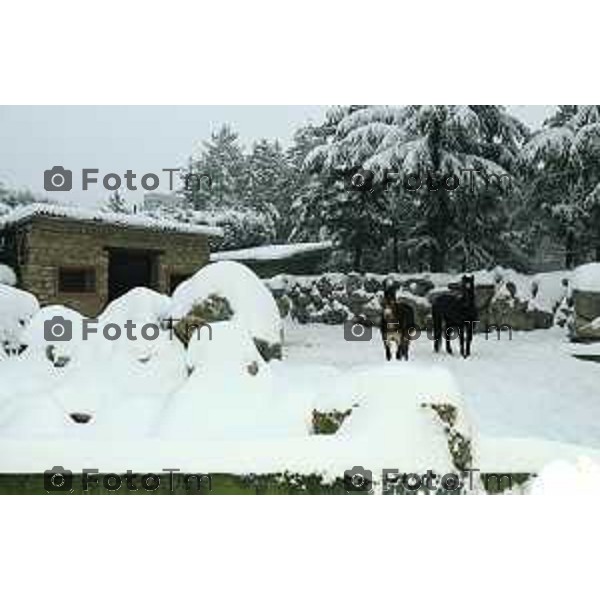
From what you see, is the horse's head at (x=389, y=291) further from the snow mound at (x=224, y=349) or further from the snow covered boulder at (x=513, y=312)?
the snow mound at (x=224, y=349)

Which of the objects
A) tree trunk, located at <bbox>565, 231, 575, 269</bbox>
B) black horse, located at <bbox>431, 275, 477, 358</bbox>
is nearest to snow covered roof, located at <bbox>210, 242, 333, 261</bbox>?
black horse, located at <bbox>431, 275, 477, 358</bbox>

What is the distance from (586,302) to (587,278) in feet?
0.57

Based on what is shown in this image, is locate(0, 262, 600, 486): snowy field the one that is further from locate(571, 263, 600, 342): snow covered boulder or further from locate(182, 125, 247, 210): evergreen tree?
locate(182, 125, 247, 210): evergreen tree

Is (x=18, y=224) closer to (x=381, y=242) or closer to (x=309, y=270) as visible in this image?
(x=309, y=270)

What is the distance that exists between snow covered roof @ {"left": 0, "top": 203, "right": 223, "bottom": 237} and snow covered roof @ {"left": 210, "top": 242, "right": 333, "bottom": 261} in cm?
28

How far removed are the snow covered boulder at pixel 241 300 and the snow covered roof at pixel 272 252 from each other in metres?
0.06

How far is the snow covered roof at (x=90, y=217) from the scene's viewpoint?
4953 millimetres

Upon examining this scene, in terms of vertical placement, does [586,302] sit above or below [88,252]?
below

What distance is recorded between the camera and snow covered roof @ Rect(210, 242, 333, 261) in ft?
16.5

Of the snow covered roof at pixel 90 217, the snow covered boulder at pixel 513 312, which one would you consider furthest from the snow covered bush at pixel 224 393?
the snow covered boulder at pixel 513 312

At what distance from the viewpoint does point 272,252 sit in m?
5.08

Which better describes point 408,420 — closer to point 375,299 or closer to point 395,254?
point 375,299

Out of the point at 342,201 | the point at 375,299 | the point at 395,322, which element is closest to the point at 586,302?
the point at 395,322
